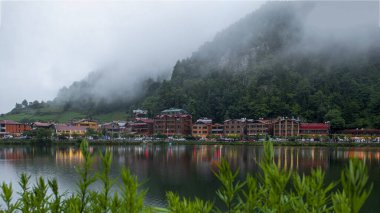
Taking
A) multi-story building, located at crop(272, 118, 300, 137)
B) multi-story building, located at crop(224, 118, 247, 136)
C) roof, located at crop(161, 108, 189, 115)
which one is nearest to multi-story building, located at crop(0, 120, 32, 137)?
roof, located at crop(161, 108, 189, 115)

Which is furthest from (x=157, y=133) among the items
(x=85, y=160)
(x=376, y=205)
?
(x=85, y=160)

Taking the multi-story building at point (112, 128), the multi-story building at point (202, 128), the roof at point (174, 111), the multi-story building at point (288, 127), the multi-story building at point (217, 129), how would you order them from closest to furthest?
the multi-story building at point (288, 127) < the multi-story building at point (202, 128) < the multi-story building at point (217, 129) < the multi-story building at point (112, 128) < the roof at point (174, 111)

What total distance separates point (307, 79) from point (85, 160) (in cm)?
11869

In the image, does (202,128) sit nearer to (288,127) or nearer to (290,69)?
(288,127)

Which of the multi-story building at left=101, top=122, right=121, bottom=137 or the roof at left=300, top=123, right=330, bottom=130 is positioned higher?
the roof at left=300, top=123, right=330, bottom=130

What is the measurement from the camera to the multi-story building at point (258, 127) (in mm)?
92500

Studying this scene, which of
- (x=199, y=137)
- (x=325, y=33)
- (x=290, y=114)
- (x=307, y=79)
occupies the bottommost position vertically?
(x=199, y=137)

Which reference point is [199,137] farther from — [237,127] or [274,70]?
[274,70]

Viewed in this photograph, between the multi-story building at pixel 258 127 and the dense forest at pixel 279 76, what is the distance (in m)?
9.37

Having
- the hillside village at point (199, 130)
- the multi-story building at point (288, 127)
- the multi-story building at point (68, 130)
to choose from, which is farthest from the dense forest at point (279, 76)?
the multi-story building at point (68, 130)

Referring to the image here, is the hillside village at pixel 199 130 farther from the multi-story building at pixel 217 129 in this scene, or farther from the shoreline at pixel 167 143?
the shoreline at pixel 167 143

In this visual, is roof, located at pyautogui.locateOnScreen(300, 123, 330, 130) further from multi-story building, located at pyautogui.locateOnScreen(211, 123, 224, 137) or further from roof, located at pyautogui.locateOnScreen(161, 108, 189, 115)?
roof, located at pyautogui.locateOnScreen(161, 108, 189, 115)

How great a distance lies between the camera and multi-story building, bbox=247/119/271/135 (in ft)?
303

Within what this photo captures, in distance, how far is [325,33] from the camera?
5807 inches
